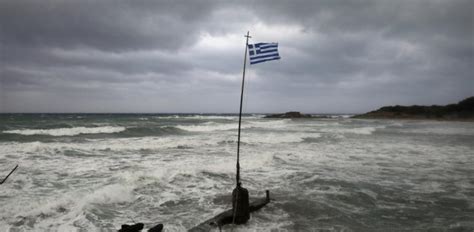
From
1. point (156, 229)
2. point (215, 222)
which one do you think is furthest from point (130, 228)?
point (215, 222)

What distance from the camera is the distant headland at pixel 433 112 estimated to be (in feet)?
222

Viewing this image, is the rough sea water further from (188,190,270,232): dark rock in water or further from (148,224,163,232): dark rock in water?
(148,224,163,232): dark rock in water

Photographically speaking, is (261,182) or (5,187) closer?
(5,187)

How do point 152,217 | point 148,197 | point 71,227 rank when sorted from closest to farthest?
point 71,227 < point 152,217 < point 148,197

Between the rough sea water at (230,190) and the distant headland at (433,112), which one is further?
the distant headland at (433,112)

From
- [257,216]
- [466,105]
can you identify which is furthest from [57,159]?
[466,105]

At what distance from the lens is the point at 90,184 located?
8.67 meters

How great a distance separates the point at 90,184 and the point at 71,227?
341 cm

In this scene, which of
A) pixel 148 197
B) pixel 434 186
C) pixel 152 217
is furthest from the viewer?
pixel 434 186

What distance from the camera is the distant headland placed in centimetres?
6774

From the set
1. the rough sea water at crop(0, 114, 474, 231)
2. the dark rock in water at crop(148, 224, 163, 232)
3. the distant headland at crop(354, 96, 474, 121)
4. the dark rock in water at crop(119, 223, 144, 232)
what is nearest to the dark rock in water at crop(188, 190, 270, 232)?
the rough sea water at crop(0, 114, 474, 231)

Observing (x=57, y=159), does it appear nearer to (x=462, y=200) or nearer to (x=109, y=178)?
(x=109, y=178)

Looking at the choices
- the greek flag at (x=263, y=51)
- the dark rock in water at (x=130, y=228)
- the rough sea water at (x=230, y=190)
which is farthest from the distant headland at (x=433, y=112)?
the dark rock in water at (x=130, y=228)

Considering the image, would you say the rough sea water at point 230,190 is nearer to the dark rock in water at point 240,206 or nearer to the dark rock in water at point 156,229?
the dark rock in water at point 240,206
